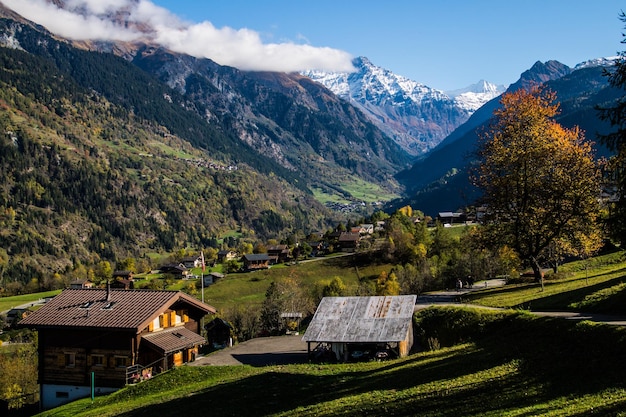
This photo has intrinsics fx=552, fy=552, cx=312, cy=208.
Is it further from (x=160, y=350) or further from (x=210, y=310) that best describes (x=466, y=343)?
(x=210, y=310)

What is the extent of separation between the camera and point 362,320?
40.8m

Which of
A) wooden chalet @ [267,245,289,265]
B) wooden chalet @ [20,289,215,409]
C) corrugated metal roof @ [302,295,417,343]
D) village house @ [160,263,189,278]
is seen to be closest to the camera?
corrugated metal roof @ [302,295,417,343]

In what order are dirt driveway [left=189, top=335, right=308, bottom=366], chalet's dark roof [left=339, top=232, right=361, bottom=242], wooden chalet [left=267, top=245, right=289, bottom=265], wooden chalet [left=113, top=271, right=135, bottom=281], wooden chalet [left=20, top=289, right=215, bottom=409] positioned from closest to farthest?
dirt driveway [left=189, top=335, right=308, bottom=366]
wooden chalet [left=20, top=289, right=215, bottom=409]
wooden chalet [left=267, top=245, right=289, bottom=265]
chalet's dark roof [left=339, top=232, right=361, bottom=242]
wooden chalet [left=113, top=271, right=135, bottom=281]

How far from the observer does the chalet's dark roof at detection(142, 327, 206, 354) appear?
4222cm

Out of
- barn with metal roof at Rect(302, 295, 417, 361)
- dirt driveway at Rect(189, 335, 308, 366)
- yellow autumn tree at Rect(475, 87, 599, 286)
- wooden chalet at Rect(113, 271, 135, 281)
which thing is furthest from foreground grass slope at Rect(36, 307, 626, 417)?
wooden chalet at Rect(113, 271, 135, 281)

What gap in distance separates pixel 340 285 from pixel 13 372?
182ft

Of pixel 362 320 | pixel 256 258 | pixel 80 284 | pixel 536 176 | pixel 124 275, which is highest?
pixel 536 176

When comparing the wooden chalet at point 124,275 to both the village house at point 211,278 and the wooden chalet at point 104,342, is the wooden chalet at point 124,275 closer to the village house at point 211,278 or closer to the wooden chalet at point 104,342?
the village house at point 211,278

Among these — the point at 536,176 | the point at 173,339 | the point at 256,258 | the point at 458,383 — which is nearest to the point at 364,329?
the point at 173,339

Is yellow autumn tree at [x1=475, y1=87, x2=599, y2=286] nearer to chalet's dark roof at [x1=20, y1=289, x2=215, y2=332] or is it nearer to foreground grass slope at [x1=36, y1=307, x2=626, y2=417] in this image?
foreground grass slope at [x1=36, y1=307, x2=626, y2=417]

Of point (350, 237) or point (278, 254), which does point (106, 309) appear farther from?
point (278, 254)

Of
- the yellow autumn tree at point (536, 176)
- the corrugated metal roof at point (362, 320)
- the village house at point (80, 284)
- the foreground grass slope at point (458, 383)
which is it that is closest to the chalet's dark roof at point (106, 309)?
the foreground grass slope at point (458, 383)

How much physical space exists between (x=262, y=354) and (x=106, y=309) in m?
13.0

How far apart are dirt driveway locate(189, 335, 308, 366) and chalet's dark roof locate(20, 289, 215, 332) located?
5.31m
